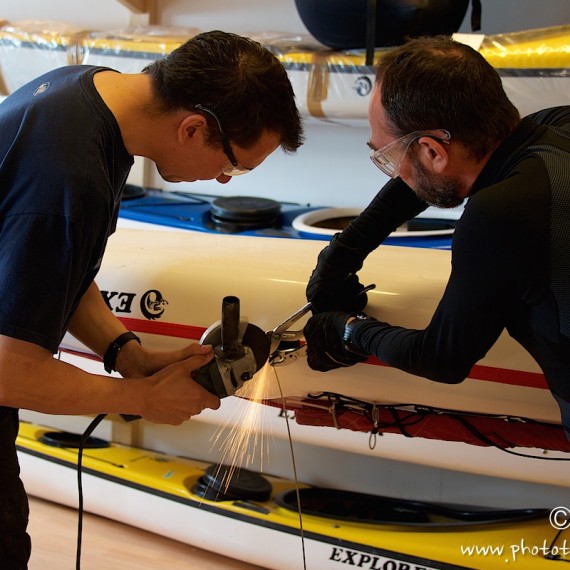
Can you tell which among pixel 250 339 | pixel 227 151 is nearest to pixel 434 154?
pixel 227 151

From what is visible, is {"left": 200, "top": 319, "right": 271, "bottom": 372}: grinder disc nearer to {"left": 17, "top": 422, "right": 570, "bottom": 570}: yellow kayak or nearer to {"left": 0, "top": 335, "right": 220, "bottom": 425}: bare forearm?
{"left": 0, "top": 335, "right": 220, "bottom": 425}: bare forearm

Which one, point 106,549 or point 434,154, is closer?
point 434,154

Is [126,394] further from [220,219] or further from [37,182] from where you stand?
[220,219]

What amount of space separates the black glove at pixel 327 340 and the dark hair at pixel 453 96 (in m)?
0.38

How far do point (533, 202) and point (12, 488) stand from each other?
0.94 metres

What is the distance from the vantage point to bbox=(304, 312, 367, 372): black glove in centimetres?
126

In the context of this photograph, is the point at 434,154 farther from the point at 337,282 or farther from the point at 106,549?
the point at 106,549

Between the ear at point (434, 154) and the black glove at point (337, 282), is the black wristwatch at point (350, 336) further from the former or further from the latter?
the ear at point (434, 154)

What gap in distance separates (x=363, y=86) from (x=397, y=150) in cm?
103

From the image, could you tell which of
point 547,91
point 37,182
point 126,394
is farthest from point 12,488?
point 547,91

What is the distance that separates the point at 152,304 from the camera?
61.0 inches

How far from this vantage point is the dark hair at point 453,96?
1.01m

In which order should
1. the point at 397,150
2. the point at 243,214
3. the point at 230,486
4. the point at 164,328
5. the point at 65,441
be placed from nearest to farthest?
the point at 397,150, the point at 164,328, the point at 230,486, the point at 243,214, the point at 65,441

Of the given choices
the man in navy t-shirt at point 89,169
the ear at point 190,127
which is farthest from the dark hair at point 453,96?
the ear at point 190,127
